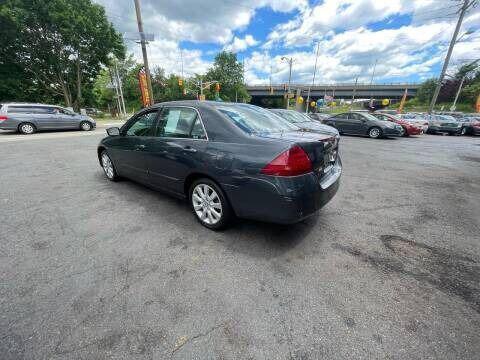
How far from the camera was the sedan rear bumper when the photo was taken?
2318mm

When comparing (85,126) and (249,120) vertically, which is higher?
(249,120)

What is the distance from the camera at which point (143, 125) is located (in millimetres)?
3803

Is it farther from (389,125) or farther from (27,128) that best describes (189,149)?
(27,128)

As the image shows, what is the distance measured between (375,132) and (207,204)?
1372cm

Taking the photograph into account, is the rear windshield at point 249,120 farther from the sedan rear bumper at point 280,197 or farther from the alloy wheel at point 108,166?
the alloy wheel at point 108,166

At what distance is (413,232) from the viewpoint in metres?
3.12

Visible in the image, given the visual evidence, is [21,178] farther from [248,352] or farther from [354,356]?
[354,356]

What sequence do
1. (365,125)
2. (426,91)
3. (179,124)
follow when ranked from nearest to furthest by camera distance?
(179,124) < (365,125) < (426,91)

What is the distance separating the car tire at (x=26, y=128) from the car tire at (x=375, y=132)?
760 inches

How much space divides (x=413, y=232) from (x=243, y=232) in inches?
90.7

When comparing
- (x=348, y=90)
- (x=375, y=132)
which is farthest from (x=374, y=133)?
(x=348, y=90)

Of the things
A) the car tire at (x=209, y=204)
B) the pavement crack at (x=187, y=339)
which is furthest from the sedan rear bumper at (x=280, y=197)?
the pavement crack at (x=187, y=339)

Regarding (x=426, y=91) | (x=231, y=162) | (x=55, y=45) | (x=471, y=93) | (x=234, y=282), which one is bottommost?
(x=234, y=282)

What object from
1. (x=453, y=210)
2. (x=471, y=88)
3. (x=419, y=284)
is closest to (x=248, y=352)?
(x=419, y=284)
